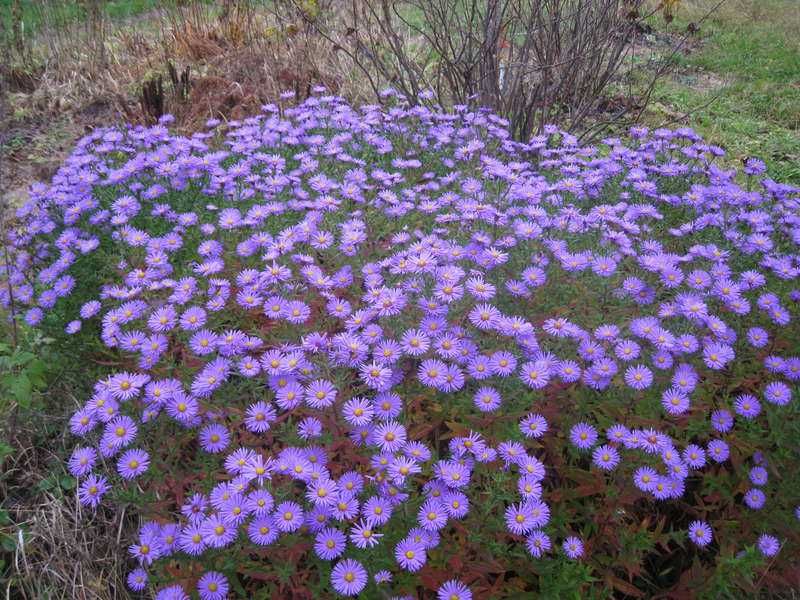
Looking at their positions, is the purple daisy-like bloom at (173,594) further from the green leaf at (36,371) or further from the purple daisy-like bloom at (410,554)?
the green leaf at (36,371)

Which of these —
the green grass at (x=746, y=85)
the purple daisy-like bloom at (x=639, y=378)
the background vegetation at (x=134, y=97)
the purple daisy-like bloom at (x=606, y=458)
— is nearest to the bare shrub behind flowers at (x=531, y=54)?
the background vegetation at (x=134, y=97)

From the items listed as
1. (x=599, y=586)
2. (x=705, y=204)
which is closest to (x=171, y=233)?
(x=599, y=586)

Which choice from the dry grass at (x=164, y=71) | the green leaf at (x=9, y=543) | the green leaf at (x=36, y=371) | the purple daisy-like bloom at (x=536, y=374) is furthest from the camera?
the dry grass at (x=164, y=71)

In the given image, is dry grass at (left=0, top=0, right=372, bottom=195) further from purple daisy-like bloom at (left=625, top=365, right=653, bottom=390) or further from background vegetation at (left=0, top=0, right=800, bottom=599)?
purple daisy-like bloom at (left=625, top=365, right=653, bottom=390)

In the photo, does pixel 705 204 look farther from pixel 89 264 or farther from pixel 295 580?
pixel 89 264

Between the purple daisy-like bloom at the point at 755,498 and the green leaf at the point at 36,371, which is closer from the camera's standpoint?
the purple daisy-like bloom at the point at 755,498

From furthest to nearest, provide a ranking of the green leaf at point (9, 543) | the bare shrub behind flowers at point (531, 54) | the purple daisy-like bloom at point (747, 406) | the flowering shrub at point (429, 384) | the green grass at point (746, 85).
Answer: the green grass at point (746, 85) → the bare shrub behind flowers at point (531, 54) → the green leaf at point (9, 543) → the purple daisy-like bloom at point (747, 406) → the flowering shrub at point (429, 384)

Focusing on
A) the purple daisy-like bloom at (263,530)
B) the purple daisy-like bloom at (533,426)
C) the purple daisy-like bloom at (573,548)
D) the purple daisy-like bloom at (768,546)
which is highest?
the purple daisy-like bloom at (533,426)
